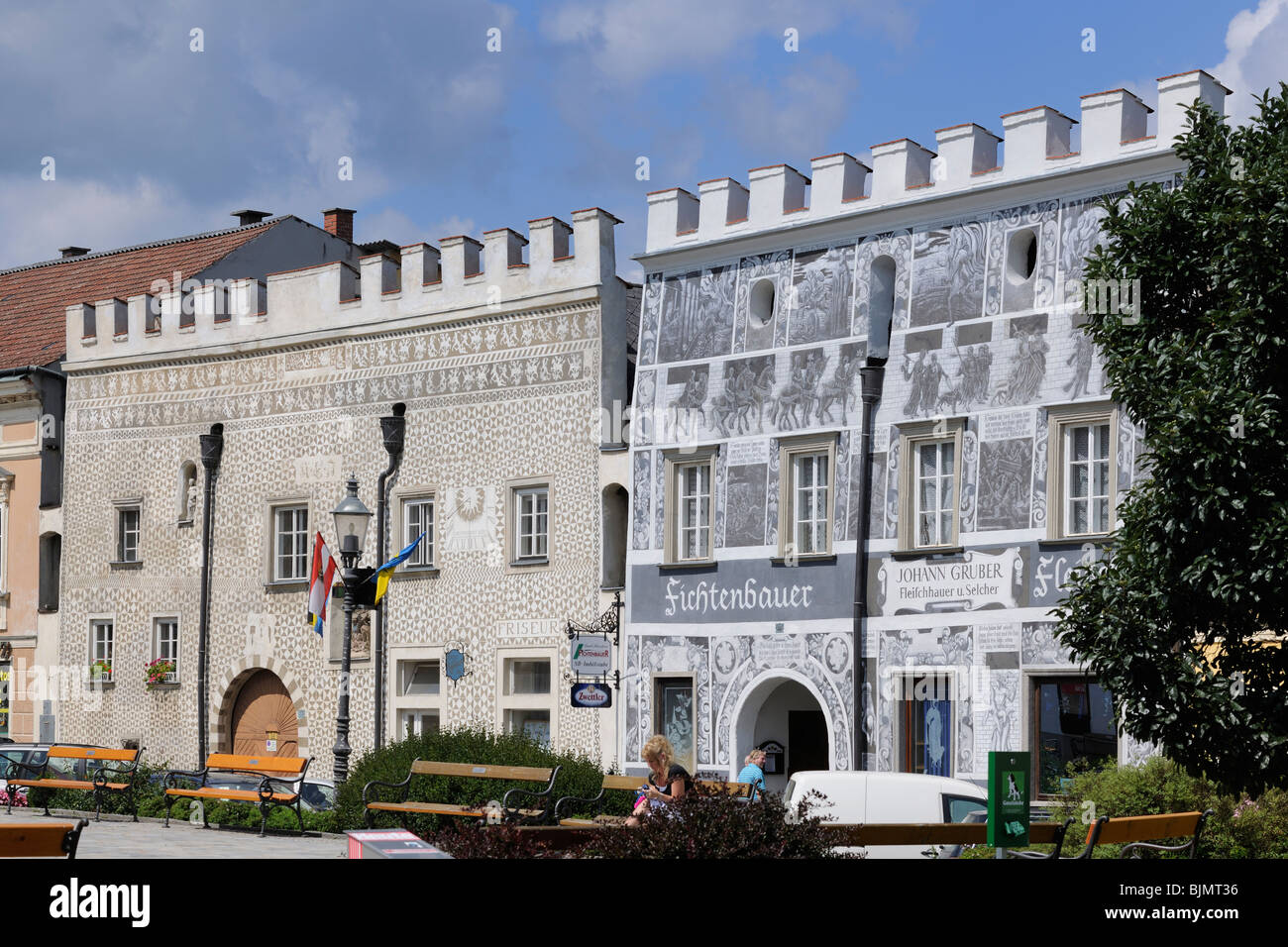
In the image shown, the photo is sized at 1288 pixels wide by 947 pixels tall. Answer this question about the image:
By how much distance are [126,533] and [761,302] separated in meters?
13.4

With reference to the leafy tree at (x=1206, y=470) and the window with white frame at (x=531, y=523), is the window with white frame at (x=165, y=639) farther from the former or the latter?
the leafy tree at (x=1206, y=470)

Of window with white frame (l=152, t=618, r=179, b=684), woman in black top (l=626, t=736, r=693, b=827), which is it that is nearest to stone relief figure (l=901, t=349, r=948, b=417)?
woman in black top (l=626, t=736, r=693, b=827)

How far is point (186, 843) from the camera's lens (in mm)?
21969

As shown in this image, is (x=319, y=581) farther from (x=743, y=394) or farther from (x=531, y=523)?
(x=743, y=394)

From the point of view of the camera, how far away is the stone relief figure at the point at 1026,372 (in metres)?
24.1

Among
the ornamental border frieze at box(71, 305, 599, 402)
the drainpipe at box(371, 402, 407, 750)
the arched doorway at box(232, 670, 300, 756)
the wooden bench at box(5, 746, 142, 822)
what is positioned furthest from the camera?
the arched doorway at box(232, 670, 300, 756)

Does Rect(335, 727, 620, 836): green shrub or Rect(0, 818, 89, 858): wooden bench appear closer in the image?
Rect(0, 818, 89, 858): wooden bench

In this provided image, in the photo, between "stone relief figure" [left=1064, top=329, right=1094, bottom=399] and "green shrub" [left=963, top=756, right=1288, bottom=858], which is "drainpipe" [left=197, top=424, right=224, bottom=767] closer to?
"stone relief figure" [left=1064, top=329, right=1094, bottom=399]

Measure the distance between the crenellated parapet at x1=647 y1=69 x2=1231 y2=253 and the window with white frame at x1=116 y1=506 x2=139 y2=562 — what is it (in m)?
11.6

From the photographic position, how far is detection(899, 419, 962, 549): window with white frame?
2486 cm

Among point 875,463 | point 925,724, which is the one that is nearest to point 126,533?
point 875,463

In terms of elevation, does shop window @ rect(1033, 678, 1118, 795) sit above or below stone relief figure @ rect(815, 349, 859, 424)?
below

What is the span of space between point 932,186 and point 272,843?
1182cm
